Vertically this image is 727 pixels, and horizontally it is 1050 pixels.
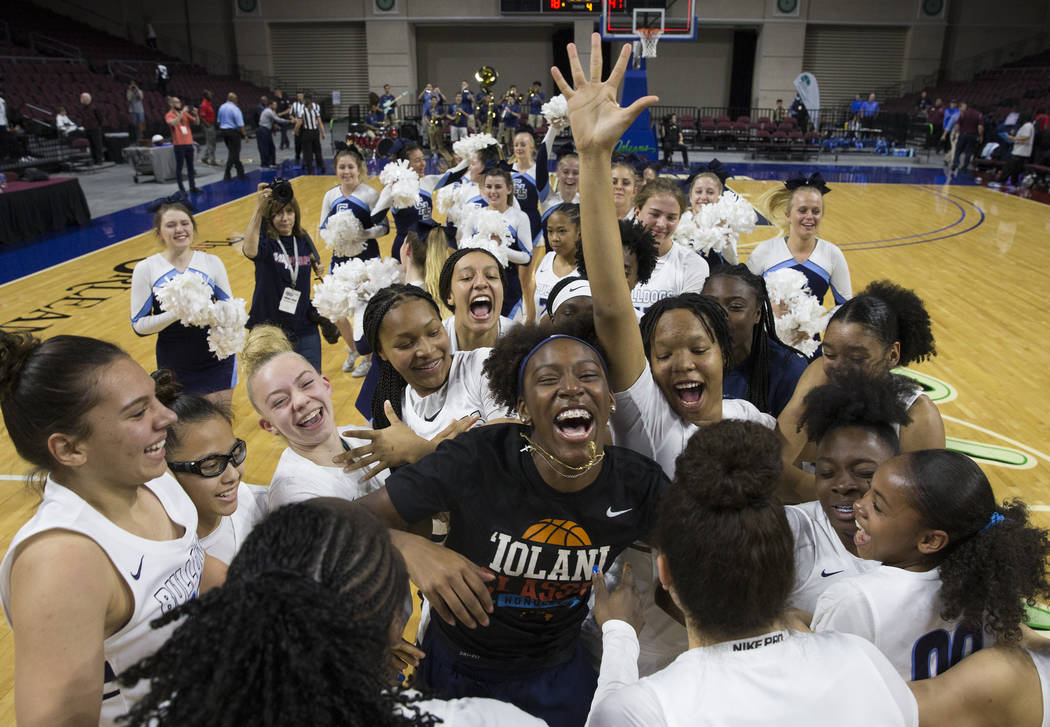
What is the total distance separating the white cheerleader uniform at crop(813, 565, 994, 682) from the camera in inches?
64.8

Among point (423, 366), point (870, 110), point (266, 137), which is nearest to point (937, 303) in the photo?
point (423, 366)

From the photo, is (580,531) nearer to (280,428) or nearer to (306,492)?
(306,492)

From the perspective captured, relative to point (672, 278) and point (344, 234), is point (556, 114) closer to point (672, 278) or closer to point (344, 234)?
point (344, 234)

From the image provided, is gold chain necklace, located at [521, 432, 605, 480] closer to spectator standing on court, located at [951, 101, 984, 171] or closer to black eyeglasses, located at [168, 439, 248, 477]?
black eyeglasses, located at [168, 439, 248, 477]

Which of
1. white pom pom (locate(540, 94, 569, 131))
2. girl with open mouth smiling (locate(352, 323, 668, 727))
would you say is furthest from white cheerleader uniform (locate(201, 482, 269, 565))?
white pom pom (locate(540, 94, 569, 131))

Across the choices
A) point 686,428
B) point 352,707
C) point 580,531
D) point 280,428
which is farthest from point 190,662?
point 686,428

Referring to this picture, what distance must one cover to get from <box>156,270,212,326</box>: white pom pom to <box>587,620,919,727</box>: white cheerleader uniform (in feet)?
11.3

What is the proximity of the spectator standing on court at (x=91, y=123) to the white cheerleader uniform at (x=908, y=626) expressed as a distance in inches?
790

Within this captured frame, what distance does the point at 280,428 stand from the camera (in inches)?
97.3

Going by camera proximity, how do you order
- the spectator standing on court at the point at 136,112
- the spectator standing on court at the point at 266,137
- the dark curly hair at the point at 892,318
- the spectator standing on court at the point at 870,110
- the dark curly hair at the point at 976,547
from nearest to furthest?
the dark curly hair at the point at 976,547
the dark curly hair at the point at 892,318
the spectator standing on court at the point at 136,112
the spectator standing on court at the point at 266,137
the spectator standing on court at the point at 870,110

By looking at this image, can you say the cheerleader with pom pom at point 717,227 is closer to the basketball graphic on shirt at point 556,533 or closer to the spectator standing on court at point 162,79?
the basketball graphic on shirt at point 556,533

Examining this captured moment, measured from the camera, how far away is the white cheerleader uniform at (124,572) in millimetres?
1516

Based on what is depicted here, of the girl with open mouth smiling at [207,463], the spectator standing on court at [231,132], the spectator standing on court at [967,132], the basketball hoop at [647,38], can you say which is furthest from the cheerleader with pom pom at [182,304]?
the spectator standing on court at [967,132]

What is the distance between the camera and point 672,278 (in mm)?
4117
